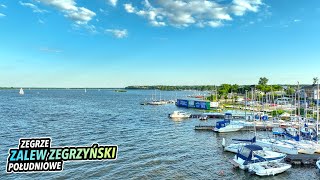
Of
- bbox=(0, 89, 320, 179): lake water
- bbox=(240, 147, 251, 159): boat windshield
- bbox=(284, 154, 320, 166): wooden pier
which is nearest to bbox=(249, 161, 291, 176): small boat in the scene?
bbox=(0, 89, 320, 179): lake water

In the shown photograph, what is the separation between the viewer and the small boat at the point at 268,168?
1730 inches

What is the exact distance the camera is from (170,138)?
70812 millimetres

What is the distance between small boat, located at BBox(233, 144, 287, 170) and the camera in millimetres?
46438

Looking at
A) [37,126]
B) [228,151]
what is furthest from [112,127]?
[228,151]

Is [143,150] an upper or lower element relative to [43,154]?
lower

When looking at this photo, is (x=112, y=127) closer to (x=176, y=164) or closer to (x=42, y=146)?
(x=176, y=164)

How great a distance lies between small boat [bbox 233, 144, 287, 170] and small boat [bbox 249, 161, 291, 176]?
92cm

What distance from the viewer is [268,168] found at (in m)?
44.4

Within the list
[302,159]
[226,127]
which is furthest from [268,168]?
[226,127]

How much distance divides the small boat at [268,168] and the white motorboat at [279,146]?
799 cm

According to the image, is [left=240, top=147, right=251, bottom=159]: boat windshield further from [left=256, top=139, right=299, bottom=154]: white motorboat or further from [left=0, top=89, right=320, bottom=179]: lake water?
[left=256, top=139, right=299, bottom=154]: white motorboat

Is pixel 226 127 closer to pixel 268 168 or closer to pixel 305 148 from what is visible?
pixel 305 148

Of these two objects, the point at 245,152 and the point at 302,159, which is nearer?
the point at 245,152

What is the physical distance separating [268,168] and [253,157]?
3.18 meters
